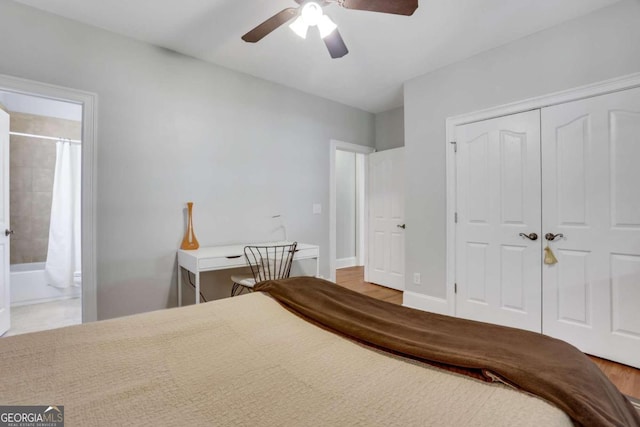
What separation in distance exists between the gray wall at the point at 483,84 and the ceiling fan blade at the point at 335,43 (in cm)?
156

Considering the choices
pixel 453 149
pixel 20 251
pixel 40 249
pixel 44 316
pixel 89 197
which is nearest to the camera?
pixel 89 197

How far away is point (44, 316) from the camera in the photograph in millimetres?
3139

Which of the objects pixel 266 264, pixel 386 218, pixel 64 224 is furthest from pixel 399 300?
pixel 64 224

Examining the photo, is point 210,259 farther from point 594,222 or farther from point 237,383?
point 594,222

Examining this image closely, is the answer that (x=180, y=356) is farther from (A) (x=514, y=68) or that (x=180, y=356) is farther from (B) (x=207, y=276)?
(A) (x=514, y=68)

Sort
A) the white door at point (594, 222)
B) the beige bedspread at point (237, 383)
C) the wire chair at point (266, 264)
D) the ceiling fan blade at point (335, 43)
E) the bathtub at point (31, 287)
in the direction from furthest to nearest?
the bathtub at point (31, 287) → the wire chair at point (266, 264) → the white door at point (594, 222) → the ceiling fan blade at point (335, 43) → the beige bedspread at point (237, 383)

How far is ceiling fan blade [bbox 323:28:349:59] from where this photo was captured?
187 cm

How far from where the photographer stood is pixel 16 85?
2.08 m

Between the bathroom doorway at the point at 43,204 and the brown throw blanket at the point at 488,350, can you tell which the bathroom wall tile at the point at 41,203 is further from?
the brown throw blanket at the point at 488,350

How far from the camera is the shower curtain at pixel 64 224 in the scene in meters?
3.71

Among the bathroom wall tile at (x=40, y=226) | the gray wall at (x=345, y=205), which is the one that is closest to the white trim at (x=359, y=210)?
the gray wall at (x=345, y=205)

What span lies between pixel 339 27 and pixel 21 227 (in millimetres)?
4408

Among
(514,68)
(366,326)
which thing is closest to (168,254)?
(366,326)

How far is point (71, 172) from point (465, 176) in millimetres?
4682
